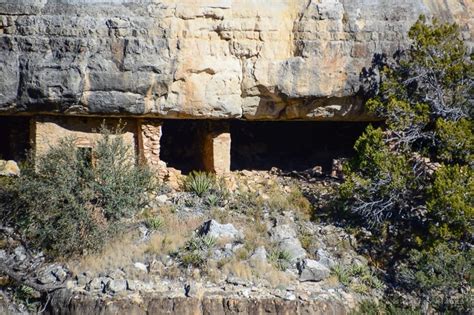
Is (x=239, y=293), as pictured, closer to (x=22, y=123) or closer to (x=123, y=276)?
(x=123, y=276)

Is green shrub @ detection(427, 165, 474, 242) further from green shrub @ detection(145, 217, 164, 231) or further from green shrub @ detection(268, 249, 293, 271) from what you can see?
green shrub @ detection(145, 217, 164, 231)

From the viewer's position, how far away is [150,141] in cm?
2138

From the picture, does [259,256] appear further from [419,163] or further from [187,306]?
[419,163]

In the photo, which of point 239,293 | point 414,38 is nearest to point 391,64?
point 414,38

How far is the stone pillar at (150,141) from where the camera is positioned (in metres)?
21.3

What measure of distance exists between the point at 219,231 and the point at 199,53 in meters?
3.44

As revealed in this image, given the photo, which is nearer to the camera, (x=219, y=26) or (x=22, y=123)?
(x=219, y=26)

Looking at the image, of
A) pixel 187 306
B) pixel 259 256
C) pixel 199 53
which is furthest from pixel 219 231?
pixel 199 53

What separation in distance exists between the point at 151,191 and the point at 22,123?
3473 mm

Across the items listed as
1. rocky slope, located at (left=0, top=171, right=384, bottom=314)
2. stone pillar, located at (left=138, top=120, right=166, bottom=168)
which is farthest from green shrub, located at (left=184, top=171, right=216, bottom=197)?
stone pillar, located at (left=138, top=120, right=166, bottom=168)

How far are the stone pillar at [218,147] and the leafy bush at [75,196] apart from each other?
1.93 meters

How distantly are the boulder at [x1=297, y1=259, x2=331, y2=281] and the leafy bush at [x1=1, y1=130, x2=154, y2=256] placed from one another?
10.7ft

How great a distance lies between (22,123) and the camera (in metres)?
22.3

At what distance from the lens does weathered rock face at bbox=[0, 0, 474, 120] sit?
20.0 metres
